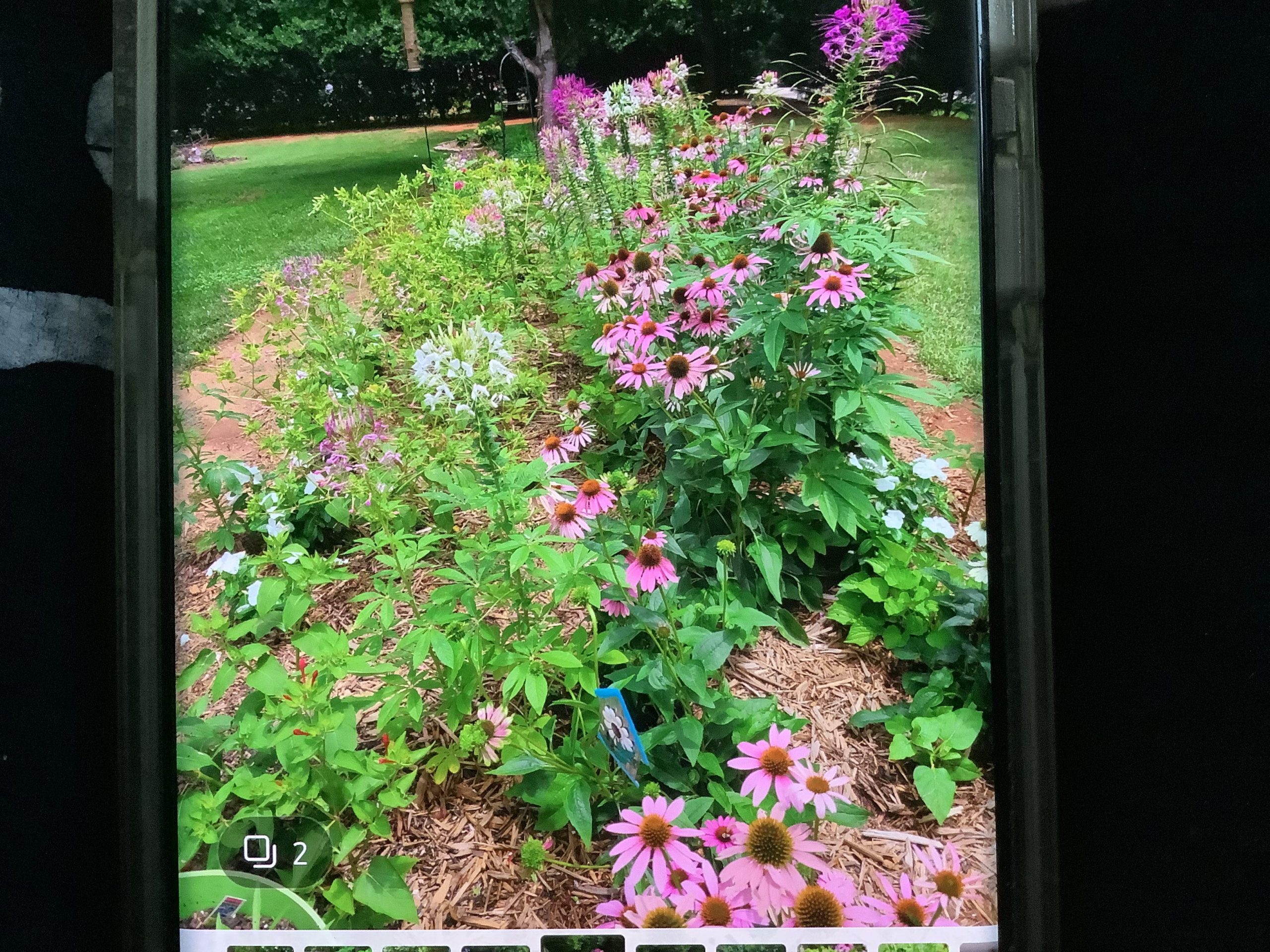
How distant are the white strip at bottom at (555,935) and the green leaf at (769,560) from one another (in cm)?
24

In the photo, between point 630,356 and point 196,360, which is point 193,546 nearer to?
point 196,360

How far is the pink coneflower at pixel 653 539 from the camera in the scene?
2.00 ft

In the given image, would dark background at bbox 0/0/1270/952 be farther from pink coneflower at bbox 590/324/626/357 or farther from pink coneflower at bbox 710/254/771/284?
pink coneflower at bbox 590/324/626/357

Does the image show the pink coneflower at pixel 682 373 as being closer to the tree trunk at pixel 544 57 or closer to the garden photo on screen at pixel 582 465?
the garden photo on screen at pixel 582 465

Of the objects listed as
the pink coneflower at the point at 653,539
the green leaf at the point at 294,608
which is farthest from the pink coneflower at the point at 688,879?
the green leaf at the point at 294,608

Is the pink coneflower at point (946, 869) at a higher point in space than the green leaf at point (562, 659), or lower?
lower

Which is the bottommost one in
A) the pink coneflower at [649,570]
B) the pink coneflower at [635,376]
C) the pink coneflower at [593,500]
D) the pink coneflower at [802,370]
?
the pink coneflower at [649,570]

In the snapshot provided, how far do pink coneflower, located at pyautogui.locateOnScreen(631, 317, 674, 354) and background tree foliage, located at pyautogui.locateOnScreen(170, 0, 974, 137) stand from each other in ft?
0.62

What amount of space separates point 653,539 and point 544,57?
39 cm

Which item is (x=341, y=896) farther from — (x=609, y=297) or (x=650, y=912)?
(x=609, y=297)

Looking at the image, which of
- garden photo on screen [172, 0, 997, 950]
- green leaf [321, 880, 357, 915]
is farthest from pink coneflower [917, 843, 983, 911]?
green leaf [321, 880, 357, 915]

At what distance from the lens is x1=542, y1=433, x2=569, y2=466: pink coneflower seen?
647mm

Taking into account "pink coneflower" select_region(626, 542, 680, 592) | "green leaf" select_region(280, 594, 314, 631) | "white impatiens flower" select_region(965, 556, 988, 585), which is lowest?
"white impatiens flower" select_region(965, 556, 988, 585)

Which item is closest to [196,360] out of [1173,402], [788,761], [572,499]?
[572,499]
